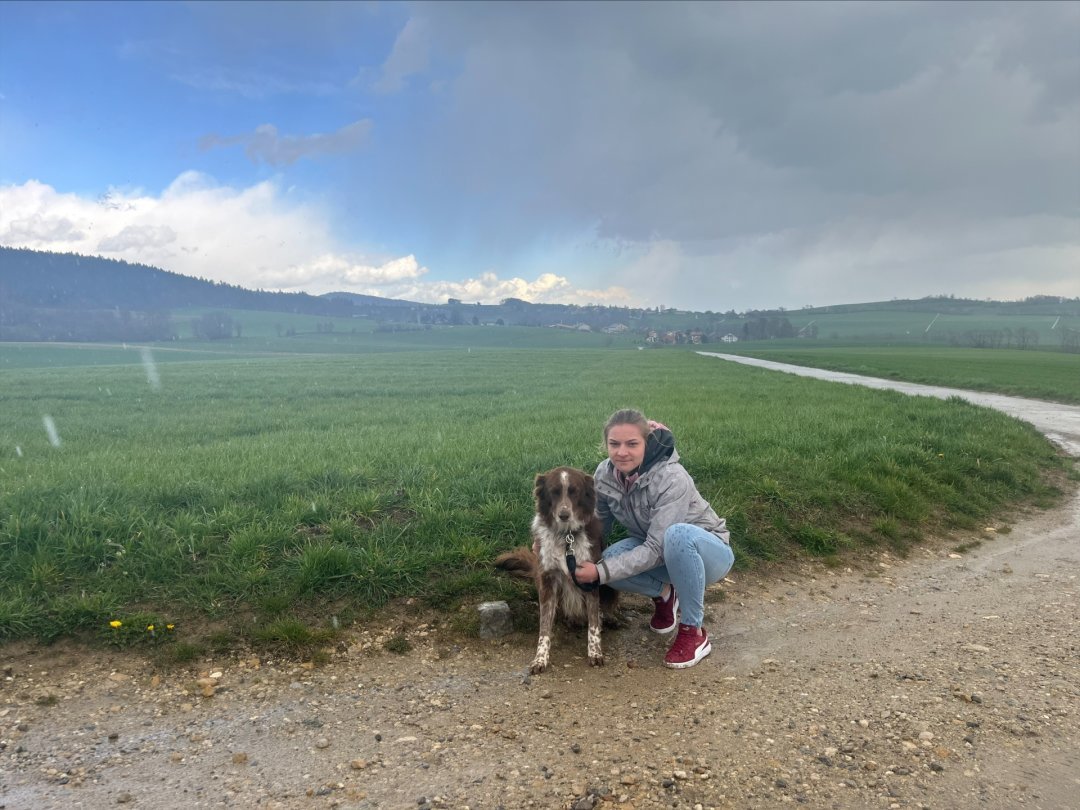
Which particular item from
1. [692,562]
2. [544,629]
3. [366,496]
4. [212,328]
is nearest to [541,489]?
[544,629]

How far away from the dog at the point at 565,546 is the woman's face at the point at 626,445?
1.02 feet

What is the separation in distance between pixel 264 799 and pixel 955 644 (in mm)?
5231

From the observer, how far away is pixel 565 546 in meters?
5.32

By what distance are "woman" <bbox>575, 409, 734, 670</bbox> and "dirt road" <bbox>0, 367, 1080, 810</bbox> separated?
0.34 metres

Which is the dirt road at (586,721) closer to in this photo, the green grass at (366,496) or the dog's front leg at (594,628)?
the dog's front leg at (594,628)

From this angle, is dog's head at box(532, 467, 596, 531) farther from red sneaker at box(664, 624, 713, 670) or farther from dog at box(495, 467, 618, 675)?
red sneaker at box(664, 624, 713, 670)

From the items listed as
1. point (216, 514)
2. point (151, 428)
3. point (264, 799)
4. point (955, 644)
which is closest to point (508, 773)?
point (264, 799)

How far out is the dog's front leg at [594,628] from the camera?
5.22 metres

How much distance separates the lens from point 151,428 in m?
15.3

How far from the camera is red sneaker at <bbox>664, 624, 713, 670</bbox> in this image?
513cm

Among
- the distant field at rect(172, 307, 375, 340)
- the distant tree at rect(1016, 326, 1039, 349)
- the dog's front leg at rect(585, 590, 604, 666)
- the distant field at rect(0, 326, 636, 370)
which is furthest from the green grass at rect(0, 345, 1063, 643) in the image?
the distant field at rect(172, 307, 375, 340)

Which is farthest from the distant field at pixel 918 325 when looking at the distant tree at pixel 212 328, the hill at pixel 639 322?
the distant tree at pixel 212 328

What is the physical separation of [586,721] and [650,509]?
1.83 meters

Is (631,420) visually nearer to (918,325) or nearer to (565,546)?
(565,546)
